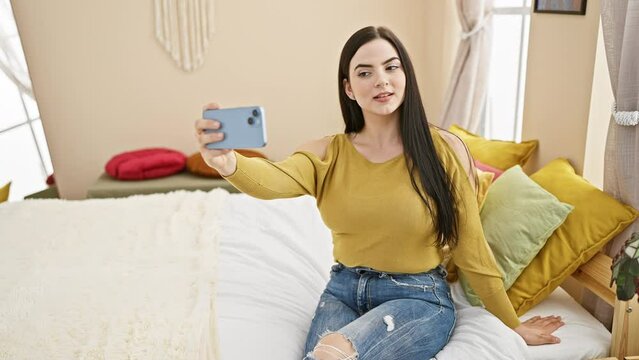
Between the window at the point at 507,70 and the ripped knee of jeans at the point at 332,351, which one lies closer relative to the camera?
the ripped knee of jeans at the point at 332,351

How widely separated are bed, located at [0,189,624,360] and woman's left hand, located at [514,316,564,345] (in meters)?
0.03

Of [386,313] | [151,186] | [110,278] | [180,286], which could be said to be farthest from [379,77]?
[151,186]

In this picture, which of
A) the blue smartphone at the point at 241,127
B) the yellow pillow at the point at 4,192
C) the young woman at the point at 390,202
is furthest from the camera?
the yellow pillow at the point at 4,192

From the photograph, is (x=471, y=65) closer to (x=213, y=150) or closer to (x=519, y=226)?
(x=519, y=226)

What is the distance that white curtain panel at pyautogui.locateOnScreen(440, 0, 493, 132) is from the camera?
2.81 m

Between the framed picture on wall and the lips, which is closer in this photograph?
the lips

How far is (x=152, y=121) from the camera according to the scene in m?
3.73

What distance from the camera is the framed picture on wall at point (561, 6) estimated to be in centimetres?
186

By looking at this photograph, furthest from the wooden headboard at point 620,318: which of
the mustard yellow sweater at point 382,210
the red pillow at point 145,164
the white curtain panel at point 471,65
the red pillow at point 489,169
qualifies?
the red pillow at point 145,164

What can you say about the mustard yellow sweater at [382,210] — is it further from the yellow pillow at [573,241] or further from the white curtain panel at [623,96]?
the white curtain panel at [623,96]

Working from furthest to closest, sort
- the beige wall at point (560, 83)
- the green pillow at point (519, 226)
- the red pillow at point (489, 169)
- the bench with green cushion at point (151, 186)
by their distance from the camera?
the bench with green cushion at point (151, 186) → the red pillow at point (489, 169) → the beige wall at point (560, 83) → the green pillow at point (519, 226)

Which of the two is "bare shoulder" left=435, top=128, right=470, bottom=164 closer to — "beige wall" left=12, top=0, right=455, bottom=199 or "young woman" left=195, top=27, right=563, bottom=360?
"young woman" left=195, top=27, right=563, bottom=360

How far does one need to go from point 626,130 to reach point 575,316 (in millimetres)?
562

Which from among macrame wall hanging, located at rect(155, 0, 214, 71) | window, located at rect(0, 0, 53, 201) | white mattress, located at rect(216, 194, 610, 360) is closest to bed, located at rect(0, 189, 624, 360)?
white mattress, located at rect(216, 194, 610, 360)
